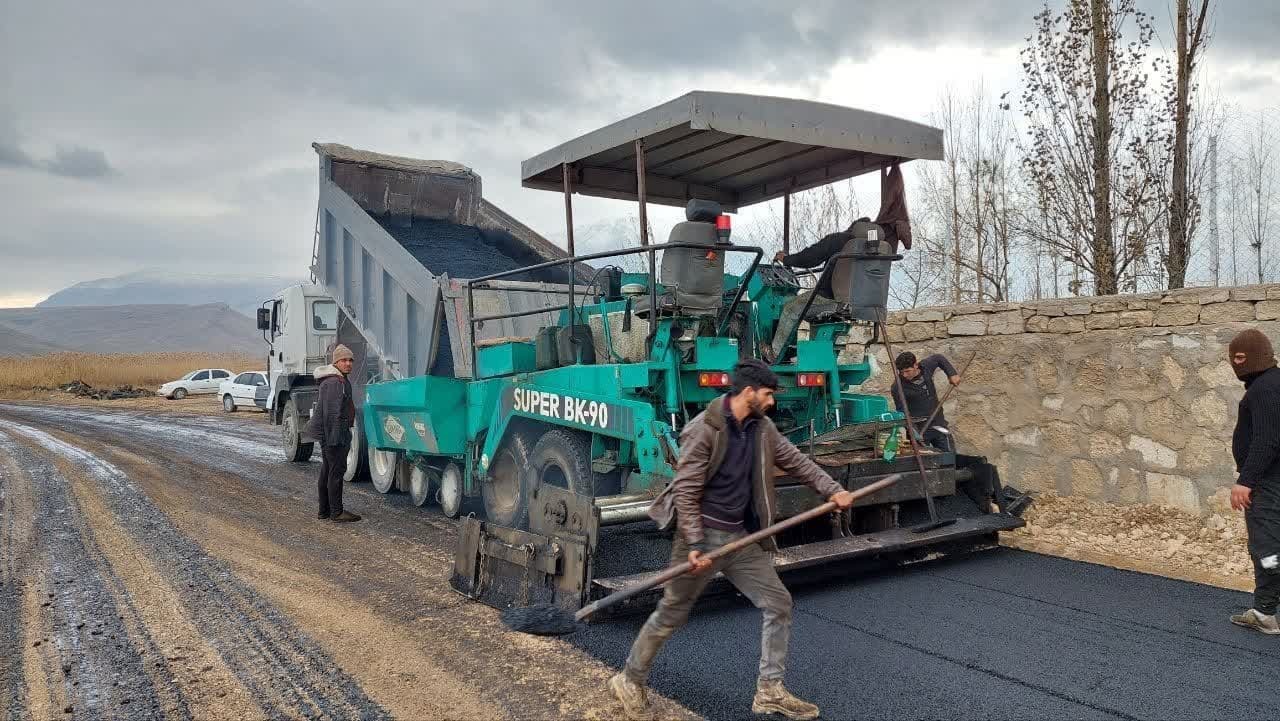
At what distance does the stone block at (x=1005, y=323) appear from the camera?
8391 millimetres

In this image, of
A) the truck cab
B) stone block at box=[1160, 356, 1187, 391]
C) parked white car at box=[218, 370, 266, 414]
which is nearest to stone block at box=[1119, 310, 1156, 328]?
stone block at box=[1160, 356, 1187, 391]

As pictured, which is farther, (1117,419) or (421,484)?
(421,484)

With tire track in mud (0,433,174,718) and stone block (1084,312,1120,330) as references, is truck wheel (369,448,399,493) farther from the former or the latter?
stone block (1084,312,1120,330)

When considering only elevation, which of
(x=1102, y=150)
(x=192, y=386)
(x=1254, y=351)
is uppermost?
(x=1102, y=150)

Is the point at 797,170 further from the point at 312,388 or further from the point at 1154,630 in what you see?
the point at 312,388

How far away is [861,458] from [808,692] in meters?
2.37

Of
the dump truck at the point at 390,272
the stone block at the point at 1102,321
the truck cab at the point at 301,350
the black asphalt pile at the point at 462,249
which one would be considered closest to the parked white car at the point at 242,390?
the truck cab at the point at 301,350

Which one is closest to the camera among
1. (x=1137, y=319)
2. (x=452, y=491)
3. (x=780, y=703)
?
(x=780, y=703)

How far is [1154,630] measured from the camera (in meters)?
4.67

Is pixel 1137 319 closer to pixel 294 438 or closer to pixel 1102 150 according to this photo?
pixel 1102 150

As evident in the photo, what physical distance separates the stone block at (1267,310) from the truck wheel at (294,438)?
10.3m

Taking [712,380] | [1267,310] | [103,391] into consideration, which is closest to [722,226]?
[712,380]

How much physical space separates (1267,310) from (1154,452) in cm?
138

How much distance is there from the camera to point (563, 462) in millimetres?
6441
